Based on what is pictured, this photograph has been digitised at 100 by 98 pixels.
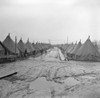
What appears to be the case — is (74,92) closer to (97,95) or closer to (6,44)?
(97,95)

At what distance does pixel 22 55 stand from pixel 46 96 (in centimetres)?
2113

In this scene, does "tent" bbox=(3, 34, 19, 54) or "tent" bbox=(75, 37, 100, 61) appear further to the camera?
"tent" bbox=(3, 34, 19, 54)

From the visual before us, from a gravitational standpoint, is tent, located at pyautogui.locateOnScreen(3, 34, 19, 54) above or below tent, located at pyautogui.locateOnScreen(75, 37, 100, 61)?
above

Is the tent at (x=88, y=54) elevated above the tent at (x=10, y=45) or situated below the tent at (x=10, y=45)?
below

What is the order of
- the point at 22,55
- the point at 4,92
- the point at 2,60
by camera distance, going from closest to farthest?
the point at 4,92 < the point at 2,60 < the point at 22,55

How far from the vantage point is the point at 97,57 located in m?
21.1

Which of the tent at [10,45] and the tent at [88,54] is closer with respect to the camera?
the tent at [88,54]

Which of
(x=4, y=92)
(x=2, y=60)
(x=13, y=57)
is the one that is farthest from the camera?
(x=13, y=57)

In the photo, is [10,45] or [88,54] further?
[10,45]

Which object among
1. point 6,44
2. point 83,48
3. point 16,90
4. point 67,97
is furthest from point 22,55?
point 67,97

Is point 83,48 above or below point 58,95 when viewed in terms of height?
above

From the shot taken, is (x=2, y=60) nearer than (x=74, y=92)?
No

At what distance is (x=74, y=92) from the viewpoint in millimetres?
5980

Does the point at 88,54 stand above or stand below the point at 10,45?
below
